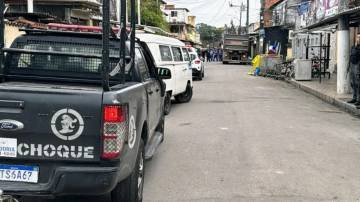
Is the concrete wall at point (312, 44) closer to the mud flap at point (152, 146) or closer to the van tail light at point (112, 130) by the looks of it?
the mud flap at point (152, 146)

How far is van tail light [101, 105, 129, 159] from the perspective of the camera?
4.60 metres

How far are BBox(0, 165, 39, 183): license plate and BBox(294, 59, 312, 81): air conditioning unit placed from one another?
23332 millimetres

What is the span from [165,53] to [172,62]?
1.61 ft

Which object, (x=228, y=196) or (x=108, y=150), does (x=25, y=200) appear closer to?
(x=108, y=150)

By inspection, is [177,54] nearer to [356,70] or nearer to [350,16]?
[356,70]

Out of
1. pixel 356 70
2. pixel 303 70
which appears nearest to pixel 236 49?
pixel 303 70

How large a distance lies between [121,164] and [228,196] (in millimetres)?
1972

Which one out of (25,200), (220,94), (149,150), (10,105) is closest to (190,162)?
(149,150)

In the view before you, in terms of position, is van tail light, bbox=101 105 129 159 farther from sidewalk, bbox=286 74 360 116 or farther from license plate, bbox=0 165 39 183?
sidewalk, bbox=286 74 360 116

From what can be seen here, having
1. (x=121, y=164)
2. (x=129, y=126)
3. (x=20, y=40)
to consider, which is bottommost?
(x=121, y=164)

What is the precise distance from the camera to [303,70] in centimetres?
2673

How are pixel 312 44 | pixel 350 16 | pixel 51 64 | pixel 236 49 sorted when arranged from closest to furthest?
pixel 51 64 < pixel 350 16 < pixel 312 44 < pixel 236 49

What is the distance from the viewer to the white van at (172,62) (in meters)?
13.2

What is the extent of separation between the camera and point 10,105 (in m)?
4.61
